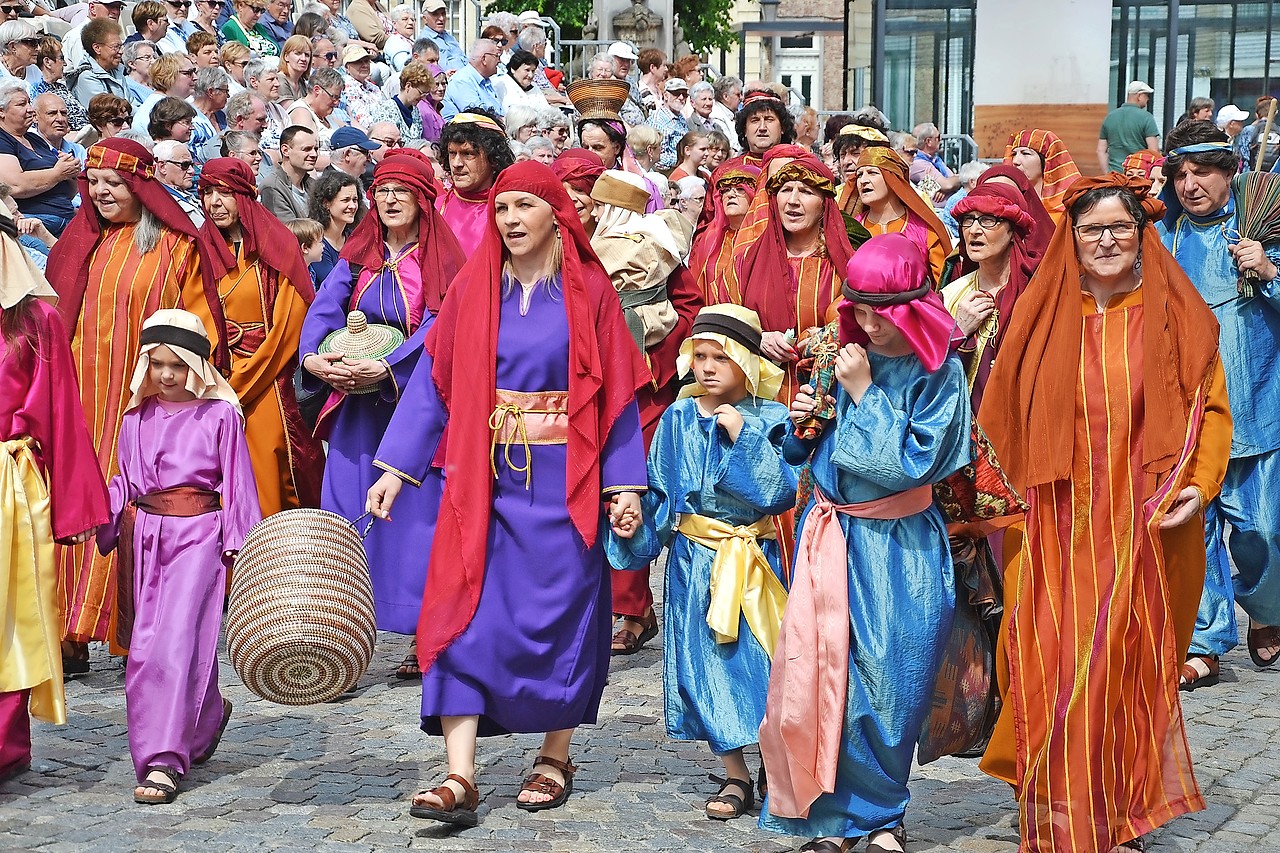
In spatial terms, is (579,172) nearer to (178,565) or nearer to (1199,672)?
(178,565)

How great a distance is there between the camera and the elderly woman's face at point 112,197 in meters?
7.36

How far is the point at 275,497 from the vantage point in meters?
7.96

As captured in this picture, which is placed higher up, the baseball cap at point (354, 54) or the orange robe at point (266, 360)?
the baseball cap at point (354, 54)

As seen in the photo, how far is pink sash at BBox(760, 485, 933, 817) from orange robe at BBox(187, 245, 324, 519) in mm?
3530

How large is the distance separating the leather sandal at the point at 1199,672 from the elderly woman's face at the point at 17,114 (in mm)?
6885

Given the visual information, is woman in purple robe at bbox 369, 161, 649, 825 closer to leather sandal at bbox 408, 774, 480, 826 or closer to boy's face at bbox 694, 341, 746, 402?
leather sandal at bbox 408, 774, 480, 826

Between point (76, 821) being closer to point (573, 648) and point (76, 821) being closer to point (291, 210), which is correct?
point (573, 648)

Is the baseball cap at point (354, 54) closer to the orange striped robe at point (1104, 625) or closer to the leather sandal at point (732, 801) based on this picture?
the leather sandal at point (732, 801)

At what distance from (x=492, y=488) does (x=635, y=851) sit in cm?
123

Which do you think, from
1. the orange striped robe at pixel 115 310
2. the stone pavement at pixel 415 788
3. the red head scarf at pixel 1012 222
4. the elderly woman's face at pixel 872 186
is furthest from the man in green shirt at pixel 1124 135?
the orange striped robe at pixel 115 310

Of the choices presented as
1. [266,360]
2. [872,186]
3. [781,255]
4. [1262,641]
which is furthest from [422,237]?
[1262,641]

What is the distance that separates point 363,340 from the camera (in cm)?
733

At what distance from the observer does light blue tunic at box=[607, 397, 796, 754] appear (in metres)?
5.59

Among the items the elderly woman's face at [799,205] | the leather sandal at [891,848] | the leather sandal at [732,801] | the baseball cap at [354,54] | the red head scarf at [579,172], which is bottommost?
the leather sandal at [732,801]
